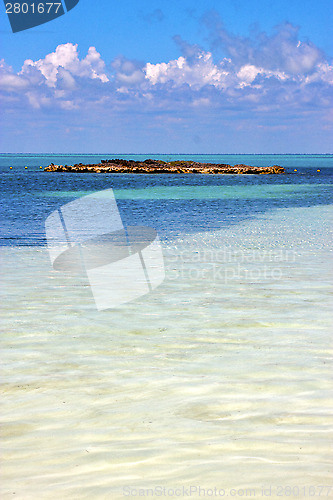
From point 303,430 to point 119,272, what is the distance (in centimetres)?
709

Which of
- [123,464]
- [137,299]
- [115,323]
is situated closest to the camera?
[123,464]

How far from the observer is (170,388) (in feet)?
16.2

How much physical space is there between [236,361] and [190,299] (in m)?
2.87

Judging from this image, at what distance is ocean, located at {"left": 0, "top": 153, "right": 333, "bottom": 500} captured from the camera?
3.51 metres

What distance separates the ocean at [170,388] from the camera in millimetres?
3512

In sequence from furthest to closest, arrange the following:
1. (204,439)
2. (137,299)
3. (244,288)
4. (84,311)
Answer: (244,288) → (137,299) → (84,311) → (204,439)

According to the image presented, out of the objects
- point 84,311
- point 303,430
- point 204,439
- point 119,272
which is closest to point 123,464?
point 204,439

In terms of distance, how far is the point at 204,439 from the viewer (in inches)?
157

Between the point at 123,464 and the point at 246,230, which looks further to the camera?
the point at 246,230

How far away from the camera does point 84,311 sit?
771cm

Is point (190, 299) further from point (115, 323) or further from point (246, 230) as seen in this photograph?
point (246, 230)

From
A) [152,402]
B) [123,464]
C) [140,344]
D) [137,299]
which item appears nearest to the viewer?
[123,464]

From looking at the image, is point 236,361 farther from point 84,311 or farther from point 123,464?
point 84,311

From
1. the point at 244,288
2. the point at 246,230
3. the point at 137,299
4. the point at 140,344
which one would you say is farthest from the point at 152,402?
the point at 246,230
